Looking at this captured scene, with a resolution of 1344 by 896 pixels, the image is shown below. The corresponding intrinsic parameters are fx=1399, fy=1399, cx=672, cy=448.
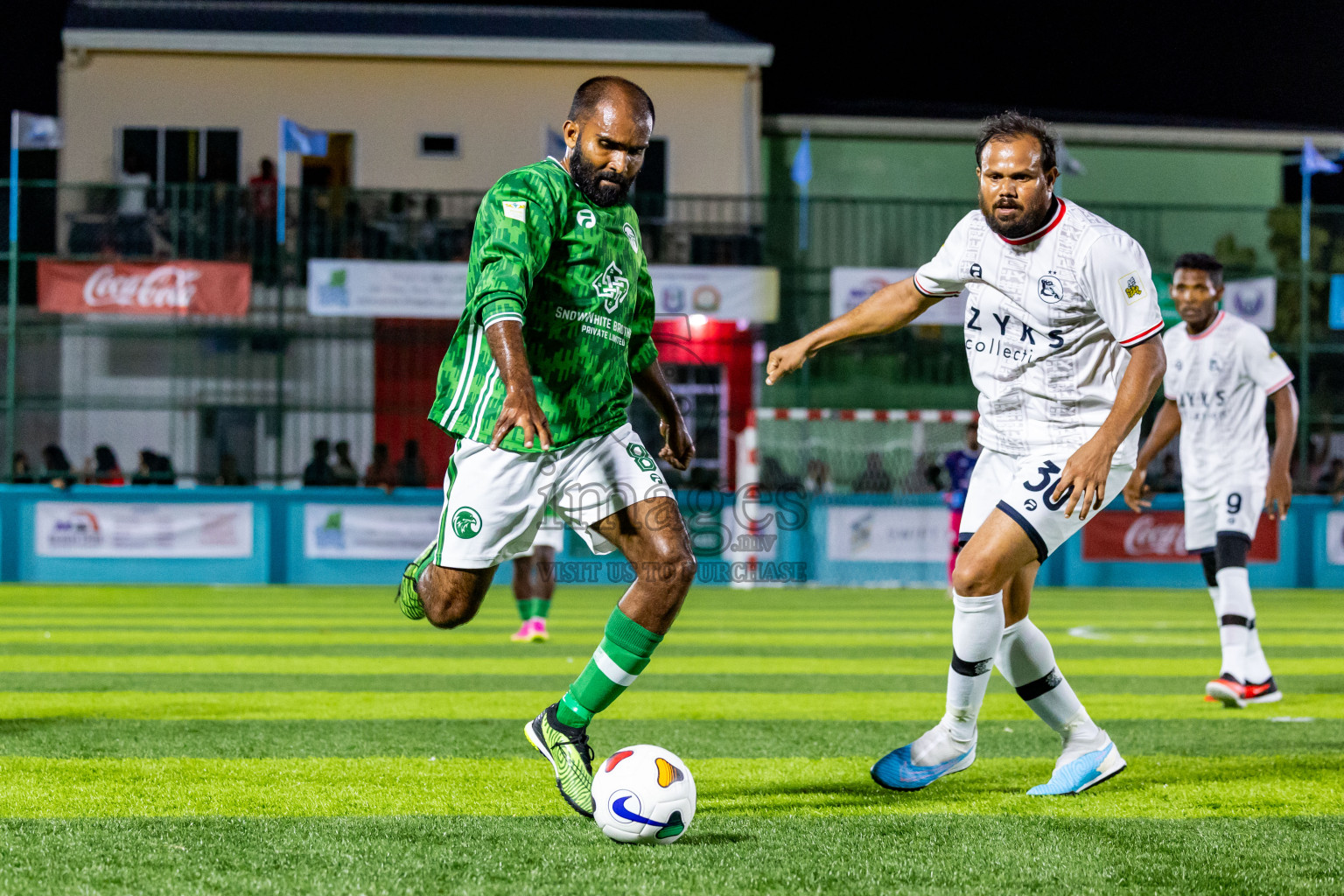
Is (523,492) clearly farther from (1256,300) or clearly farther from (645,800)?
(1256,300)

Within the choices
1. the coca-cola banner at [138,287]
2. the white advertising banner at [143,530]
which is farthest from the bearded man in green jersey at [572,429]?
the coca-cola banner at [138,287]

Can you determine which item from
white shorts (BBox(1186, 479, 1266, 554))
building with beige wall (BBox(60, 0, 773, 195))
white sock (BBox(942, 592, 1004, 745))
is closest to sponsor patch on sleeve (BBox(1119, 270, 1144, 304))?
white sock (BBox(942, 592, 1004, 745))

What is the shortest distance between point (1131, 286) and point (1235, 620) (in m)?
3.51

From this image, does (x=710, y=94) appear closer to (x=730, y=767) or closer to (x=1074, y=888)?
(x=730, y=767)

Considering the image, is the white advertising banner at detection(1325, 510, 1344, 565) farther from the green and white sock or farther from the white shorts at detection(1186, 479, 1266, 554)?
the green and white sock

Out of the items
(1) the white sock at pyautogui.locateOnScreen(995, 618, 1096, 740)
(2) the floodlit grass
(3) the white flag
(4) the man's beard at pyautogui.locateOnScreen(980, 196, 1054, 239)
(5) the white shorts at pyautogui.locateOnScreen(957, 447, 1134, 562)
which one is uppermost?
(3) the white flag

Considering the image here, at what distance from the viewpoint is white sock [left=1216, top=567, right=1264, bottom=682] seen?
701 cm

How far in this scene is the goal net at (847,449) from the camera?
18.8 meters

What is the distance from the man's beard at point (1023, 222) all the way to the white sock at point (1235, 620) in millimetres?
3539

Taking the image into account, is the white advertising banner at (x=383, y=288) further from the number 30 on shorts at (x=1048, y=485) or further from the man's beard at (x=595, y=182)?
the number 30 on shorts at (x=1048, y=485)

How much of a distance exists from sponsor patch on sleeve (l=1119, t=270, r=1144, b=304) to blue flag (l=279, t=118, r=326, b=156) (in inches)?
689

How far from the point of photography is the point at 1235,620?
23.0ft

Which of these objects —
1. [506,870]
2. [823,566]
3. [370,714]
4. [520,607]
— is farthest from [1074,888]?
[823,566]

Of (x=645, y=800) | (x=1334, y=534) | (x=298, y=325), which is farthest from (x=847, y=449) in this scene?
(x=645, y=800)
